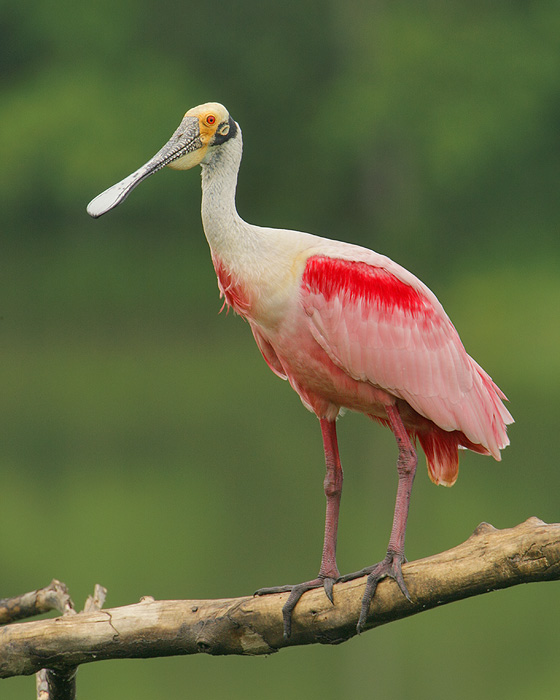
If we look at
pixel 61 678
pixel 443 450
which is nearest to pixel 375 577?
pixel 443 450

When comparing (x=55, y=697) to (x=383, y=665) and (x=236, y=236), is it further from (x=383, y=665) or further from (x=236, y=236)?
(x=383, y=665)

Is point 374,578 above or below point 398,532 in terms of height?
below

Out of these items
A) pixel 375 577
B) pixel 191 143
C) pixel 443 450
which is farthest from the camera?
pixel 443 450

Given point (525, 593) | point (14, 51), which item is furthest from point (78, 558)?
point (14, 51)

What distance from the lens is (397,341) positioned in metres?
3.75

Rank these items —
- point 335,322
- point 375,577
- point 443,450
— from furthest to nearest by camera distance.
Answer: point 443,450 < point 335,322 < point 375,577

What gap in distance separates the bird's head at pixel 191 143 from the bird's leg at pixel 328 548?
2.89ft

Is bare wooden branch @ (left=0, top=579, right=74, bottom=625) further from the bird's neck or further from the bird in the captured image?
the bird's neck

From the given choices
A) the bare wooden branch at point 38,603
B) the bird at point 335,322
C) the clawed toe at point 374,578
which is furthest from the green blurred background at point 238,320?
the clawed toe at point 374,578

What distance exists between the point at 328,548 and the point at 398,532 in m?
0.31

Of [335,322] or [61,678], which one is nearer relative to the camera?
[61,678]

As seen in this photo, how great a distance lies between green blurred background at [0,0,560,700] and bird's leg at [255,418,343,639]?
112 inches

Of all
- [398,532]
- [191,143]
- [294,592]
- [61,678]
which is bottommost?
[61,678]

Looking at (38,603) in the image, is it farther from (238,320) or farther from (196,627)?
(238,320)
